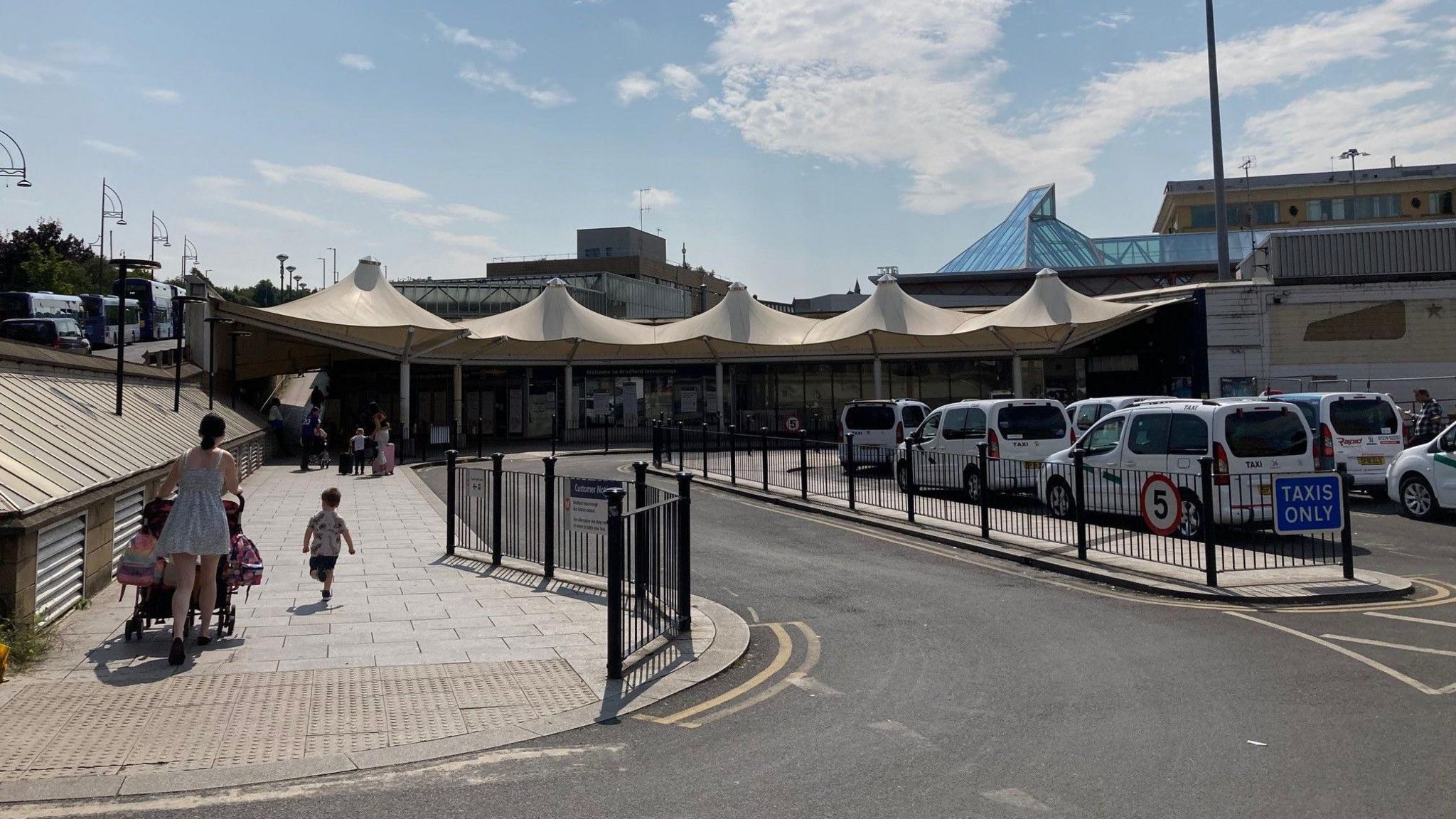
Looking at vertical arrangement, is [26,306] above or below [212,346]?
above

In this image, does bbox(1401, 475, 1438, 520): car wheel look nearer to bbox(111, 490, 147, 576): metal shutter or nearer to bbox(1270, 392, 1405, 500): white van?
bbox(1270, 392, 1405, 500): white van

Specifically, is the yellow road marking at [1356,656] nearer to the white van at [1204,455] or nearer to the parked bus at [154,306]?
the white van at [1204,455]

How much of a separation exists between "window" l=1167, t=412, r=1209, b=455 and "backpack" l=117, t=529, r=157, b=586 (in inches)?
471

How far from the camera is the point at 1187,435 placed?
13.0 metres

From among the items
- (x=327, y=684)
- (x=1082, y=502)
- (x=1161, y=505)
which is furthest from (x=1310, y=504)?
(x=327, y=684)

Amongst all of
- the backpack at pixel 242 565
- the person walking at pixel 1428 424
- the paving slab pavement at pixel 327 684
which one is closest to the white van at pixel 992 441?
the person walking at pixel 1428 424

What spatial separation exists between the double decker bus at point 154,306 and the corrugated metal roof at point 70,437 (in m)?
31.1

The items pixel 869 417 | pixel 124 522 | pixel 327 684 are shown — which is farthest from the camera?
pixel 869 417

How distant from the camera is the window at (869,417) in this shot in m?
23.6

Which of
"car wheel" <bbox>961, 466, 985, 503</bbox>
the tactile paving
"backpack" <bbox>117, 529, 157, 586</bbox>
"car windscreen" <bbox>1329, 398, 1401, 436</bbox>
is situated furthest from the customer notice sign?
"car windscreen" <bbox>1329, 398, 1401, 436</bbox>

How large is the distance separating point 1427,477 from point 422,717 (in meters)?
15.0

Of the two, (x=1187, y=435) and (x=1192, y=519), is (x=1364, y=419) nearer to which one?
(x=1187, y=435)

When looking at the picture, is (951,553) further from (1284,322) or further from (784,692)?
(1284,322)

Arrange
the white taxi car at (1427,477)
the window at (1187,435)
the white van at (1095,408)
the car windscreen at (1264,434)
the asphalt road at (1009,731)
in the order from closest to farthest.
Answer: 1. the asphalt road at (1009,731)
2. the car windscreen at (1264,434)
3. the window at (1187,435)
4. the white taxi car at (1427,477)
5. the white van at (1095,408)
